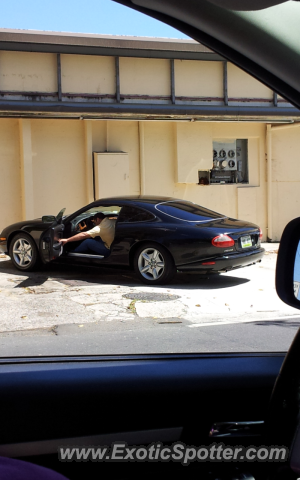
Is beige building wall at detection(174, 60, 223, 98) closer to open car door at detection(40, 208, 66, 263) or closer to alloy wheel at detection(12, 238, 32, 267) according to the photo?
alloy wheel at detection(12, 238, 32, 267)

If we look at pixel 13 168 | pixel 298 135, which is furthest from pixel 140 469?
pixel 298 135

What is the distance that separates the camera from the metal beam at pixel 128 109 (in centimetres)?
1239

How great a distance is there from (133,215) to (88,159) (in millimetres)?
5435

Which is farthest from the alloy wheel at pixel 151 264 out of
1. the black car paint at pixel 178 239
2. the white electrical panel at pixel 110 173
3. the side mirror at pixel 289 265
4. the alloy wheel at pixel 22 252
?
the side mirror at pixel 289 265

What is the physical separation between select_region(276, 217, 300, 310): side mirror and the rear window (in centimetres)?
699

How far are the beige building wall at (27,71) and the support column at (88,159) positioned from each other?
137cm

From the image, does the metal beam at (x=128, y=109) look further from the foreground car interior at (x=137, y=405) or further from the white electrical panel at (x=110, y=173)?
the foreground car interior at (x=137, y=405)

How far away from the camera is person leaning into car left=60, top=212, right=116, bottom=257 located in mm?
8617

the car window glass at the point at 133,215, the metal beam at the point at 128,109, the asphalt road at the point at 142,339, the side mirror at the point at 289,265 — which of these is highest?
the metal beam at the point at 128,109

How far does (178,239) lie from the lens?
7961 millimetres

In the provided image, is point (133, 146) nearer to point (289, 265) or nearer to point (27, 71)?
point (27, 71)

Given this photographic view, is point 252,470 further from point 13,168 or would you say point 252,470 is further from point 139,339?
point 13,168

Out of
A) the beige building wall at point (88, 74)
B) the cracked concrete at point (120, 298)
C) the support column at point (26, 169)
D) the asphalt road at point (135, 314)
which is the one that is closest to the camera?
the asphalt road at point (135, 314)

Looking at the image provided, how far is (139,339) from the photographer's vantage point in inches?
175
